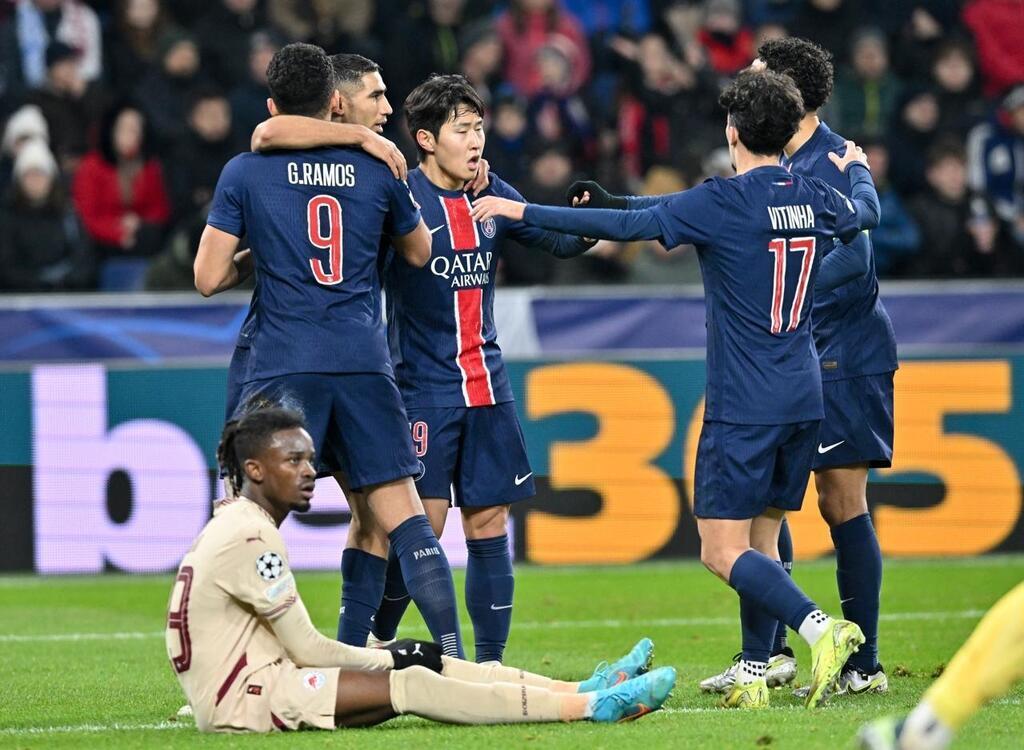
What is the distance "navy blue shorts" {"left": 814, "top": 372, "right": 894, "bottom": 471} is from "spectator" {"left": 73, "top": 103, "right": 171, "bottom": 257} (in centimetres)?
804

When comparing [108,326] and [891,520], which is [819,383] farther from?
[108,326]

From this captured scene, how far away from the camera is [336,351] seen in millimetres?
6066

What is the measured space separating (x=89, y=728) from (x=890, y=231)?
9604 millimetres

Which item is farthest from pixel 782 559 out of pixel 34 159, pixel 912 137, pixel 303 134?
pixel 912 137

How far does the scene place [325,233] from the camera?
6102 mm

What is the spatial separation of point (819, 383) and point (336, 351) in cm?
172

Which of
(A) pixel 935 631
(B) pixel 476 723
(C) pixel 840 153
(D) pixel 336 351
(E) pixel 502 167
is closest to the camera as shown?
(B) pixel 476 723

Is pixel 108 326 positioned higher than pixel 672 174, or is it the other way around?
pixel 672 174

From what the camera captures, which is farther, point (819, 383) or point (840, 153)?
point (840, 153)

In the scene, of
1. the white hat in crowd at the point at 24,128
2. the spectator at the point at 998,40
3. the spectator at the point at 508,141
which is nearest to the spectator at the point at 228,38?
the white hat in crowd at the point at 24,128

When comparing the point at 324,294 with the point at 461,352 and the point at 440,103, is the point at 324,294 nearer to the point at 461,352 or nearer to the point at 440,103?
the point at 461,352

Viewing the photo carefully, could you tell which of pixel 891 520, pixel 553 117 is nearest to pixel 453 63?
pixel 553 117

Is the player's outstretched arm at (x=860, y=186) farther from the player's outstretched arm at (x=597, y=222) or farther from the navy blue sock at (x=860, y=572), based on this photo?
the navy blue sock at (x=860, y=572)

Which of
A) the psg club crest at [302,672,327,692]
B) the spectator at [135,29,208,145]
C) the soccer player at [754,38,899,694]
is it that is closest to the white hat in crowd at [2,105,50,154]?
the spectator at [135,29,208,145]
